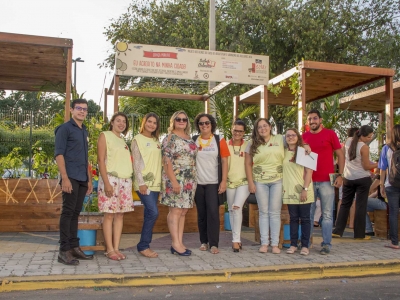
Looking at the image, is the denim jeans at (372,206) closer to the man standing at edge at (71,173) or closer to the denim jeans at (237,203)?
the denim jeans at (237,203)

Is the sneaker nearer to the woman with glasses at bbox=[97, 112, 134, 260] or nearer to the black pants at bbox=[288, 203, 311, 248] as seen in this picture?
the black pants at bbox=[288, 203, 311, 248]

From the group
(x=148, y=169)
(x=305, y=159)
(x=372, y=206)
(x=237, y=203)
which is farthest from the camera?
(x=372, y=206)

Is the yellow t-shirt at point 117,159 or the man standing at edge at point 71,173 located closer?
the man standing at edge at point 71,173

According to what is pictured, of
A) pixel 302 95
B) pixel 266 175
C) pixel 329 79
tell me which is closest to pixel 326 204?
pixel 266 175

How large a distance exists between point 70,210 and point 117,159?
31.8 inches

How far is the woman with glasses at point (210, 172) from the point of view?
6098 millimetres

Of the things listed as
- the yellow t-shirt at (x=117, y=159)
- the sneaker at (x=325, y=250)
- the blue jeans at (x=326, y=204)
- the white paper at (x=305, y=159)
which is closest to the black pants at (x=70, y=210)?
the yellow t-shirt at (x=117, y=159)

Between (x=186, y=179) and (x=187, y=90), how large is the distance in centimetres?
1721

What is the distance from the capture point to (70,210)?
5.48 meters

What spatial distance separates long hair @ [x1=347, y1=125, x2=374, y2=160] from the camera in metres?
7.32

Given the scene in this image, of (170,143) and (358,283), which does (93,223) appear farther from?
(358,283)

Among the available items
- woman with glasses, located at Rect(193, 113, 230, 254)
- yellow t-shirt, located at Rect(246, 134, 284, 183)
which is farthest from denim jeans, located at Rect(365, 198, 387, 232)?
woman with glasses, located at Rect(193, 113, 230, 254)

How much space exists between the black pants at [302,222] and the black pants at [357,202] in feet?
5.33

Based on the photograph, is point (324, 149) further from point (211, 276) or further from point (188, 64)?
point (188, 64)
